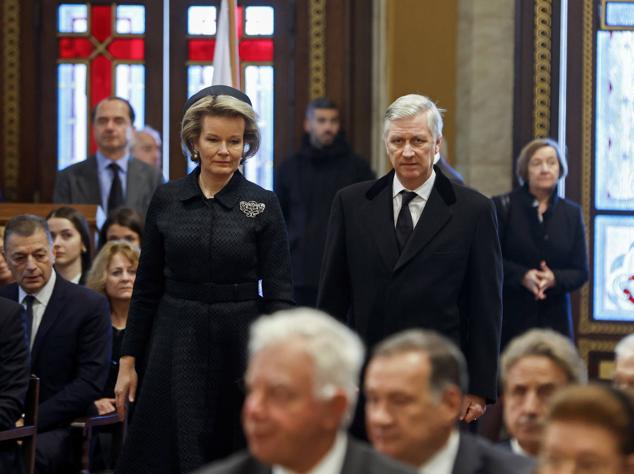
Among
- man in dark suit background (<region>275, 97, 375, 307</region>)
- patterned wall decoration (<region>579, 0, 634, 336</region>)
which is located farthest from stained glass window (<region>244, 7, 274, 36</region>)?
patterned wall decoration (<region>579, 0, 634, 336</region>)

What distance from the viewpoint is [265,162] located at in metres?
11.7

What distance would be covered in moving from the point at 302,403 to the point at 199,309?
2484 millimetres

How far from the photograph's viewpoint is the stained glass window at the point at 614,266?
35.6 ft

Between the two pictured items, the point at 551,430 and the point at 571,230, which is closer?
the point at 551,430

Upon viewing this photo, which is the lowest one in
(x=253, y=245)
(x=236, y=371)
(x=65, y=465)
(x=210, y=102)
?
(x=65, y=465)

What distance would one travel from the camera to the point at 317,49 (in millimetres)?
11531

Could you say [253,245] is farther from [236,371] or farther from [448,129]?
[448,129]

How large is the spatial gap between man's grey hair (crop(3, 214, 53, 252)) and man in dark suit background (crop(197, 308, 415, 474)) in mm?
3817

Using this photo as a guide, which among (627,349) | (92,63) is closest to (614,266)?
(92,63)

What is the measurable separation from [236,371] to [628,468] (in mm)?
2599

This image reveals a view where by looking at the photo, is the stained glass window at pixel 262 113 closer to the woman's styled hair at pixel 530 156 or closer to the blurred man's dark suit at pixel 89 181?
the blurred man's dark suit at pixel 89 181

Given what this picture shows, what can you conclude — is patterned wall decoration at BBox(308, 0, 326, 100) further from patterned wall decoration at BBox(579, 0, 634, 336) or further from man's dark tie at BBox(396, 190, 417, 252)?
man's dark tie at BBox(396, 190, 417, 252)

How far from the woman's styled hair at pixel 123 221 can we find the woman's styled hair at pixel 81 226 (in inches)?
10.1

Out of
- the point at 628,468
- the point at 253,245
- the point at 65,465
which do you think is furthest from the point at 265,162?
the point at 628,468
